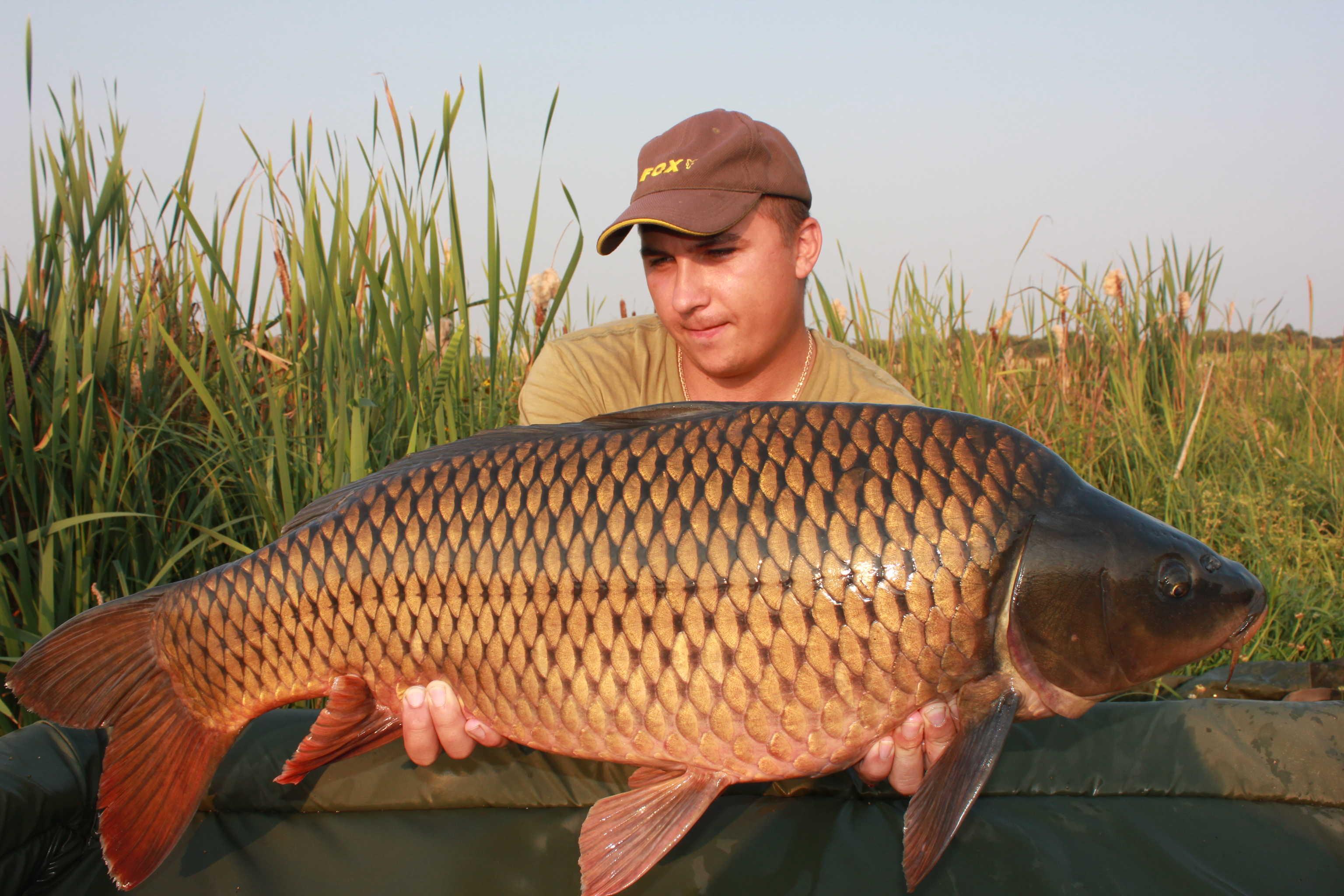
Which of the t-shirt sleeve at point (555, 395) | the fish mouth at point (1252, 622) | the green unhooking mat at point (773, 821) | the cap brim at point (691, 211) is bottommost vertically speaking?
the green unhooking mat at point (773, 821)

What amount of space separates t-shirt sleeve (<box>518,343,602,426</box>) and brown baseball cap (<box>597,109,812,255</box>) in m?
0.32

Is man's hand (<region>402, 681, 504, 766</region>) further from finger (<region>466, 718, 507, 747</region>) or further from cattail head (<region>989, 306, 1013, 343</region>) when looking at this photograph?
cattail head (<region>989, 306, 1013, 343</region>)

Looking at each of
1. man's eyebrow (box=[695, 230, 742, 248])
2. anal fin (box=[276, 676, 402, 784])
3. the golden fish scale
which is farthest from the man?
anal fin (box=[276, 676, 402, 784])

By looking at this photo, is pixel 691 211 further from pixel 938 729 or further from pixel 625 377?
pixel 938 729

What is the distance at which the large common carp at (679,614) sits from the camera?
140cm

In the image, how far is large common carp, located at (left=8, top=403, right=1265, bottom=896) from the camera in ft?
4.60

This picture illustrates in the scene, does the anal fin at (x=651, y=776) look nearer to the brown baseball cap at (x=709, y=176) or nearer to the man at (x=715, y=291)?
the man at (x=715, y=291)

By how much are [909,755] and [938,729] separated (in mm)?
113

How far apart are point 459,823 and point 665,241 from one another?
132 cm

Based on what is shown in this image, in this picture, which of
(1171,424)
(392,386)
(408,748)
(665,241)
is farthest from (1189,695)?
(392,386)

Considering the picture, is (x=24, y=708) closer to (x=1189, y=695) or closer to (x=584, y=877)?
(x=584, y=877)

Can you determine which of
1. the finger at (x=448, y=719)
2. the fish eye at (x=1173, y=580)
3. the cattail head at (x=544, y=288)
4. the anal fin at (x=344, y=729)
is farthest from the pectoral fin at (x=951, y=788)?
the cattail head at (x=544, y=288)

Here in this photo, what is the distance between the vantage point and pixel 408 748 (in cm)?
170

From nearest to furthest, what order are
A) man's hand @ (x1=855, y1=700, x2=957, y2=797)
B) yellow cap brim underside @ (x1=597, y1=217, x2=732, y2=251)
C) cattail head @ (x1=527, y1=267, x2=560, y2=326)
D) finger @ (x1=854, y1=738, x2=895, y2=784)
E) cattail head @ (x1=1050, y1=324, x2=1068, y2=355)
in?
man's hand @ (x1=855, y1=700, x2=957, y2=797)
finger @ (x1=854, y1=738, x2=895, y2=784)
yellow cap brim underside @ (x1=597, y1=217, x2=732, y2=251)
cattail head @ (x1=527, y1=267, x2=560, y2=326)
cattail head @ (x1=1050, y1=324, x2=1068, y2=355)
